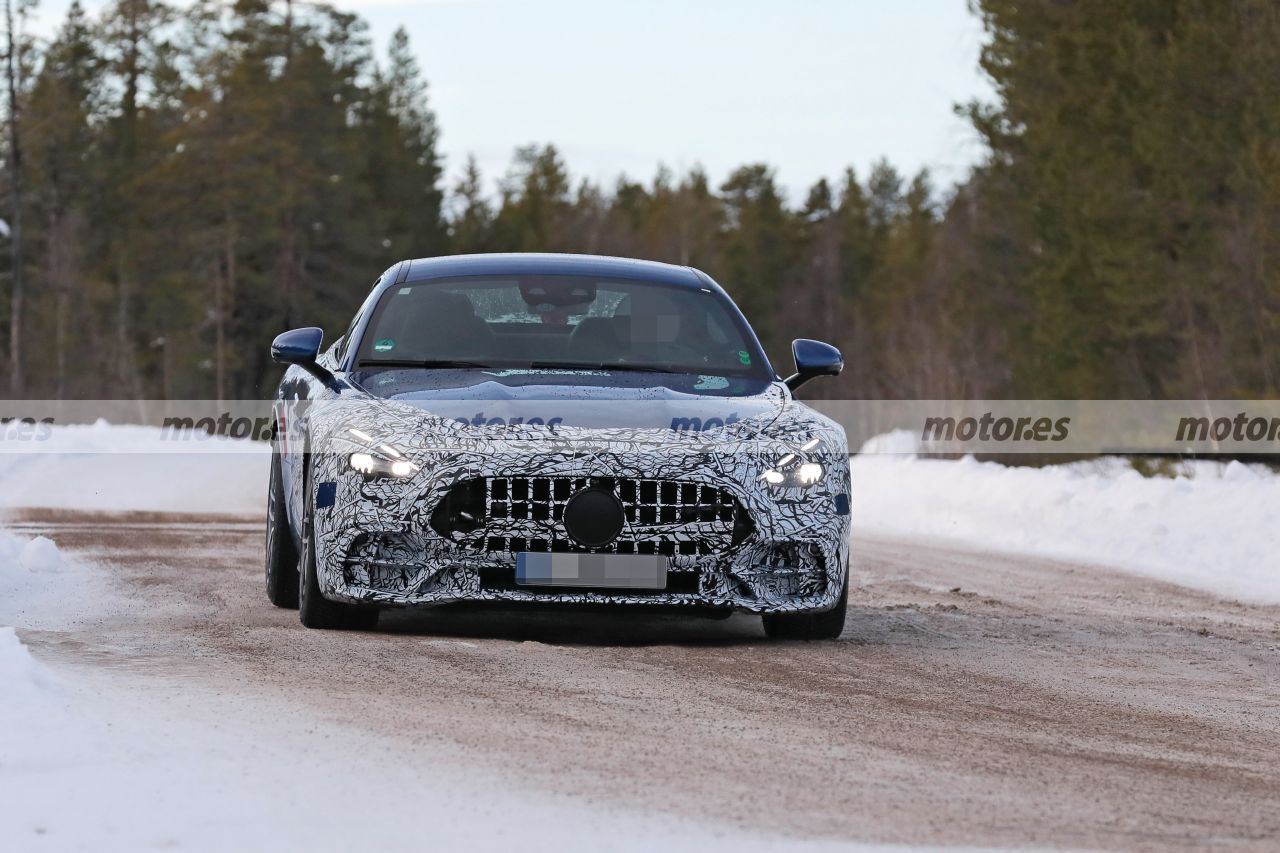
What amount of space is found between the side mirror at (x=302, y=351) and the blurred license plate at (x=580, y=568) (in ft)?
5.26

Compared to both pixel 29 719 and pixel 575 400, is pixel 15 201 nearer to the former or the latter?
pixel 575 400

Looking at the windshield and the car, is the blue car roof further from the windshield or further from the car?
the car

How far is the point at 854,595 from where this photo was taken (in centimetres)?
1022

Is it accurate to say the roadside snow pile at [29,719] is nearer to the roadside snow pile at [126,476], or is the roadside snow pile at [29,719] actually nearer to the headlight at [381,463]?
the headlight at [381,463]

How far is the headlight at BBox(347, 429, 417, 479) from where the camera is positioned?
6.84 m

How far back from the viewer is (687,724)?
205 inches

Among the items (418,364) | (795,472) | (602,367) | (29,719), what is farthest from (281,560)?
(29,719)

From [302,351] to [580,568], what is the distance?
1951 millimetres

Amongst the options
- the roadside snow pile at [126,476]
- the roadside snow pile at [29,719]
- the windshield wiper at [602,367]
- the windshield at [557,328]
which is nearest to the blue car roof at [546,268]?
the windshield at [557,328]

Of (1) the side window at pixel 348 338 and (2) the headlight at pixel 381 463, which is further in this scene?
(1) the side window at pixel 348 338

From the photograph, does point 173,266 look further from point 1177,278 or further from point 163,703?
point 163,703

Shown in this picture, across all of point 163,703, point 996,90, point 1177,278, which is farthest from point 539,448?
point 996,90

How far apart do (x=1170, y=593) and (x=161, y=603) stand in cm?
600

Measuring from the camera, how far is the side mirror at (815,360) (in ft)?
27.0
